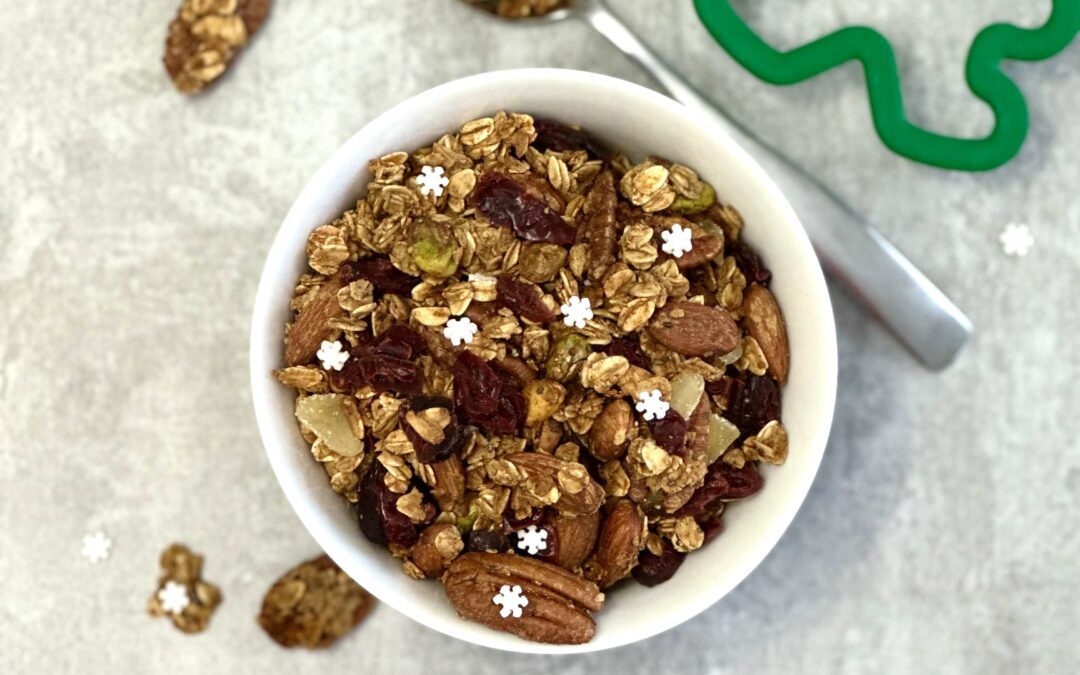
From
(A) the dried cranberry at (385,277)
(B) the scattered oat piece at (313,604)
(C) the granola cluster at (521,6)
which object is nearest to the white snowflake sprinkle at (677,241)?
(A) the dried cranberry at (385,277)

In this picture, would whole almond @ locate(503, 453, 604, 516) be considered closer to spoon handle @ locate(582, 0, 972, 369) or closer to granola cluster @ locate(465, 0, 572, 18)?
spoon handle @ locate(582, 0, 972, 369)

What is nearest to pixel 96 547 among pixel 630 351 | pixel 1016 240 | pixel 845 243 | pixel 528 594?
pixel 528 594

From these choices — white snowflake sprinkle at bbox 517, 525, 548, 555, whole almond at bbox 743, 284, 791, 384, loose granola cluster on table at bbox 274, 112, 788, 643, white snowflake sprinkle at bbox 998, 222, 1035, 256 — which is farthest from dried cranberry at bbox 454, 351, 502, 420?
white snowflake sprinkle at bbox 998, 222, 1035, 256

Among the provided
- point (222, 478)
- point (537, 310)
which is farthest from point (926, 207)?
point (222, 478)

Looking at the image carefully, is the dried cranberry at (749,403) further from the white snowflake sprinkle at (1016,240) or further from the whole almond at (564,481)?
the white snowflake sprinkle at (1016,240)

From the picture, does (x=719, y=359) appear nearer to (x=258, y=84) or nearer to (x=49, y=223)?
(x=258, y=84)

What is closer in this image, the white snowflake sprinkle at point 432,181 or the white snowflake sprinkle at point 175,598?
the white snowflake sprinkle at point 432,181

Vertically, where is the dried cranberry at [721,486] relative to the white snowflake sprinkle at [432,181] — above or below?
below
